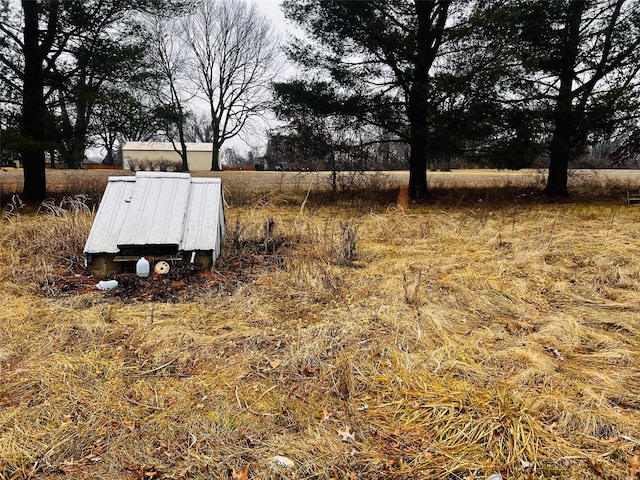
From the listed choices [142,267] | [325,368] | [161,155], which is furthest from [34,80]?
[161,155]

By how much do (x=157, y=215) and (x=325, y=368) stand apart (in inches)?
97.2

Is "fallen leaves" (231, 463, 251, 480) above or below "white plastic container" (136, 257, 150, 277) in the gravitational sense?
below

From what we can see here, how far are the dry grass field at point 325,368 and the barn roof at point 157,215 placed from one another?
0.38 m

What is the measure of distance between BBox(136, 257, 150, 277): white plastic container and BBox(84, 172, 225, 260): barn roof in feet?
0.49


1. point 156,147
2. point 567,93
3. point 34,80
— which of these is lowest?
point 567,93

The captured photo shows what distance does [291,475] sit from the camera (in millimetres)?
1620

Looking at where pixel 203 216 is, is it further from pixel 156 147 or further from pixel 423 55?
pixel 156 147

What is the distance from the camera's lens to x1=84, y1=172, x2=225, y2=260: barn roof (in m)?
3.73

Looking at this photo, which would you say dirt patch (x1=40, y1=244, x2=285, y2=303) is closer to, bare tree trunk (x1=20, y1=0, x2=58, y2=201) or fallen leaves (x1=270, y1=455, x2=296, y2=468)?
fallen leaves (x1=270, y1=455, x2=296, y2=468)

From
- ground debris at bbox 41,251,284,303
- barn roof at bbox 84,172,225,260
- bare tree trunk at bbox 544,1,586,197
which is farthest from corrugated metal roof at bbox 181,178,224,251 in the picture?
bare tree trunk at bbox 544,1,586,197

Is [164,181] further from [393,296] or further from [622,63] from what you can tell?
[622,63]

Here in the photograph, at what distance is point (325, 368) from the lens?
7.56ft

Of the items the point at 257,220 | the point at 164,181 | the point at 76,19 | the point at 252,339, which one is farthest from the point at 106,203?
the point at 76,19

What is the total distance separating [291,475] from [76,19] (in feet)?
28.8
